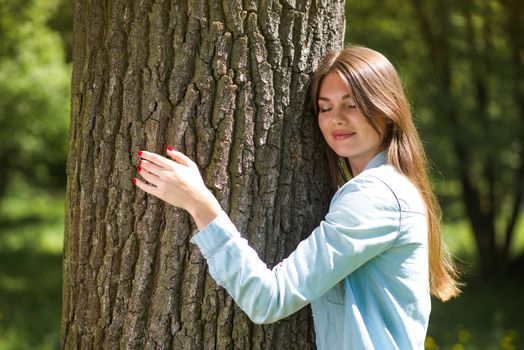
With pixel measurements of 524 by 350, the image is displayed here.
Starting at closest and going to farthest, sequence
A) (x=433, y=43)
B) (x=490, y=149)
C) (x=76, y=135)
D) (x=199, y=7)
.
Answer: (x=199, y=7) < (x=76, y=135) < (x=490, y=149) < (x=433, y=43)

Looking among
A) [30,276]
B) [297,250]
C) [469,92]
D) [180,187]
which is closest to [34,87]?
[30,276]

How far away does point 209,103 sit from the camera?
7.64 ft

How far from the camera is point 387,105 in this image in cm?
232

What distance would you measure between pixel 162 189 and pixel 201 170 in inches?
8.9

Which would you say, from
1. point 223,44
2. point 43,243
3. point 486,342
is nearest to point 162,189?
point 223,44

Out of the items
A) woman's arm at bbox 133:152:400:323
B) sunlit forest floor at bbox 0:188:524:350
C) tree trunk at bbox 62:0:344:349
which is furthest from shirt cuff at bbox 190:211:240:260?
sunlit forest floor at bbox 0:188:524:350

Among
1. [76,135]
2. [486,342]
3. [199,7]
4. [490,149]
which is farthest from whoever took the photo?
[490,149]

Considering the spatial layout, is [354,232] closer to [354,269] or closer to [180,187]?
[354,269]

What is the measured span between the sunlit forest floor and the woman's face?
2.08 metres

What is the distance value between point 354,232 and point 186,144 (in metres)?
0.66

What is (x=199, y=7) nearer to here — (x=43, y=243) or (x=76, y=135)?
(x=76, y=135)

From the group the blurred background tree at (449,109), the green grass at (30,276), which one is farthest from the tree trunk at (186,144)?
the blurred background tree at (449,109)

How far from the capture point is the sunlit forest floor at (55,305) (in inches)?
241

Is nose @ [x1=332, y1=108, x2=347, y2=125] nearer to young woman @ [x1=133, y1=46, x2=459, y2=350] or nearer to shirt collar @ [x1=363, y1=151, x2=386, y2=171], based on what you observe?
young woman @ [x1=133, y1=46, x2=459, y2=350]
